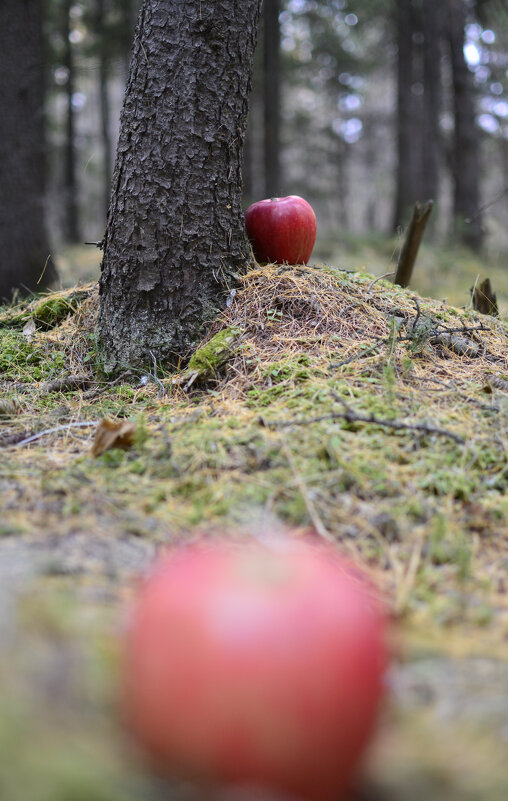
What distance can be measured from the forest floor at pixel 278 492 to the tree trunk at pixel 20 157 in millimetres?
1810

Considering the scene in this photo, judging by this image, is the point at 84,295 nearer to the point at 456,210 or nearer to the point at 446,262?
the point at 446,262

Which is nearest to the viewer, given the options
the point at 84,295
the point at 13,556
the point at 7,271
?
the point at 13,556

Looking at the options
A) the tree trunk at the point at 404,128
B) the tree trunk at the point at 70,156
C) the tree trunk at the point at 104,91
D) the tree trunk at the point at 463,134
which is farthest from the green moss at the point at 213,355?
the tree trunk at the point at 70,156

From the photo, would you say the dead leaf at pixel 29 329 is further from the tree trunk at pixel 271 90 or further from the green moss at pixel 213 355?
the tree trunk at pixel 271 90

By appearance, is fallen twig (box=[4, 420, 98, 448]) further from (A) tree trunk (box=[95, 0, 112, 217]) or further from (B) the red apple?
(A) tree trunk (box=[95, 0, 112, 217])

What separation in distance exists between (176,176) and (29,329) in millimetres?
1304

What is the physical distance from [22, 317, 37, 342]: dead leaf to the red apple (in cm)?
134

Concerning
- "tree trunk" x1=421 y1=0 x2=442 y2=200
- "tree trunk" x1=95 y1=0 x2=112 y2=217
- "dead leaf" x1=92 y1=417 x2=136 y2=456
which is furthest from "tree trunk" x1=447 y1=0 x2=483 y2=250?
"dead leaf" x1=92 y1=417 x2=136 y2=456

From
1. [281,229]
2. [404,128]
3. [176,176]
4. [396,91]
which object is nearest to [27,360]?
[176,176]

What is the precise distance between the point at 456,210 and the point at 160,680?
36.0ft

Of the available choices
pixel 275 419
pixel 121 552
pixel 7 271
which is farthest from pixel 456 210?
pixel 121 552

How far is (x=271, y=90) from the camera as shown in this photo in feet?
32.5

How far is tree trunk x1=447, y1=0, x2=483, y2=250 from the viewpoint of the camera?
9.88 meters

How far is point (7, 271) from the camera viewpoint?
487 cm
